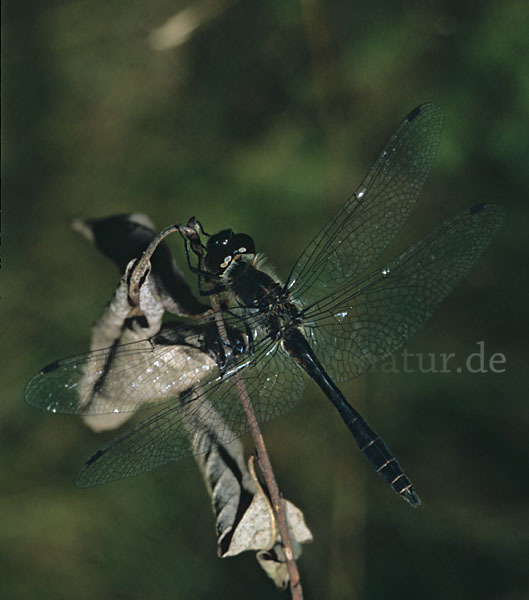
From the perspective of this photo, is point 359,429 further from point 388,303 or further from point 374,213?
point 374,213

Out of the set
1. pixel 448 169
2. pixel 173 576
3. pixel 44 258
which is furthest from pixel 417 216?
pixel 173 576

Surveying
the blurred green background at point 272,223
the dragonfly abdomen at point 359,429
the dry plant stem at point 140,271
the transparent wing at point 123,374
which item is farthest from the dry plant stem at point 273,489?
the blurred green background at point 272,223

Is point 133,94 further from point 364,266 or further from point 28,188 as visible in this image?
point 364,266

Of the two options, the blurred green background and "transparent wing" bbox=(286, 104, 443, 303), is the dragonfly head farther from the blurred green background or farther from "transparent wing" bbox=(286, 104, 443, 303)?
the blurred green background

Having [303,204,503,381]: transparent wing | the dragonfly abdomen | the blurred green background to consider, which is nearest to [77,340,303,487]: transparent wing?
the dragonfly abdomen

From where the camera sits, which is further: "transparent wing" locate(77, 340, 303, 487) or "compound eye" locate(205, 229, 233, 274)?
"compound eye" locate(205, 229, 233, 274)

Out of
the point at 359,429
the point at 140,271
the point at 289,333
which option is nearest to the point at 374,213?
the point at 289,333

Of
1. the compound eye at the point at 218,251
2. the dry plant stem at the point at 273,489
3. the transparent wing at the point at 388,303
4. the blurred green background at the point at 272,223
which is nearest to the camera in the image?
the dry plant stem at the point at 273,489

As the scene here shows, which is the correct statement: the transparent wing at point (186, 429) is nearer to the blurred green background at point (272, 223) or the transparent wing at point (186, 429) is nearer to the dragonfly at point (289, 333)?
the dragonfly at point (289, 333)
